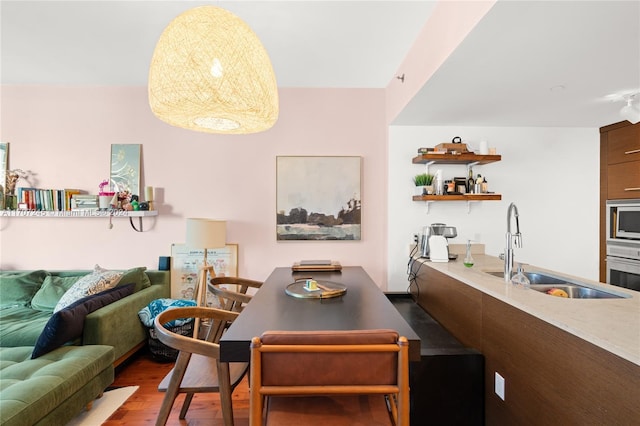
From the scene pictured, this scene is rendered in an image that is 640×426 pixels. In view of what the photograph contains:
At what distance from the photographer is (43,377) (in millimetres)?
1744

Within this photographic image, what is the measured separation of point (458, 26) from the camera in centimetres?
157

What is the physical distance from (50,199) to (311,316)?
3166 millimetres

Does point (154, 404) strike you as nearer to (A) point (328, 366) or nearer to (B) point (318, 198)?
(A) point (328, 366)

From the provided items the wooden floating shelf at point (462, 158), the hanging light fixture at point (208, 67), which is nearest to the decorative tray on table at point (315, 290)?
the hanging light fixture at point (208, 67)

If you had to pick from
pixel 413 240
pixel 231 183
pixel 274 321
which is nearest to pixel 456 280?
pixel 413 240

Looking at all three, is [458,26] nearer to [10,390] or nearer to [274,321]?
[274,321]

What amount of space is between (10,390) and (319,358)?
5.71ft

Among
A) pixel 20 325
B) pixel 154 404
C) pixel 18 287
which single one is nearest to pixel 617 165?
pixel 154 404

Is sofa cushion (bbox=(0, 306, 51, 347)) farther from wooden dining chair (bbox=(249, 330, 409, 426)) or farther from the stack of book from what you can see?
wooden dining chair (bbox=(249, 330, 409, 426))

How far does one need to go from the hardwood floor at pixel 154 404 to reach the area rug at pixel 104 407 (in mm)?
40

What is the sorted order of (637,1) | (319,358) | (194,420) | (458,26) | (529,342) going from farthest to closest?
(194,420) < (458,26) < (529,342) < (637,1) < (319,358)

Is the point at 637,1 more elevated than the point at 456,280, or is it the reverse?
the point at 637,1

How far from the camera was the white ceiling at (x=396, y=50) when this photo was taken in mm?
1448

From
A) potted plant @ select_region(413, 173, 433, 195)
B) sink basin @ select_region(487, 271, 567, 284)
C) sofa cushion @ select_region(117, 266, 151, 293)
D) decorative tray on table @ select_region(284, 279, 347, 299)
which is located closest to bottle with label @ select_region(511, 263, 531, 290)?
sink basin @ select_region(487, 271, 567, 284)
